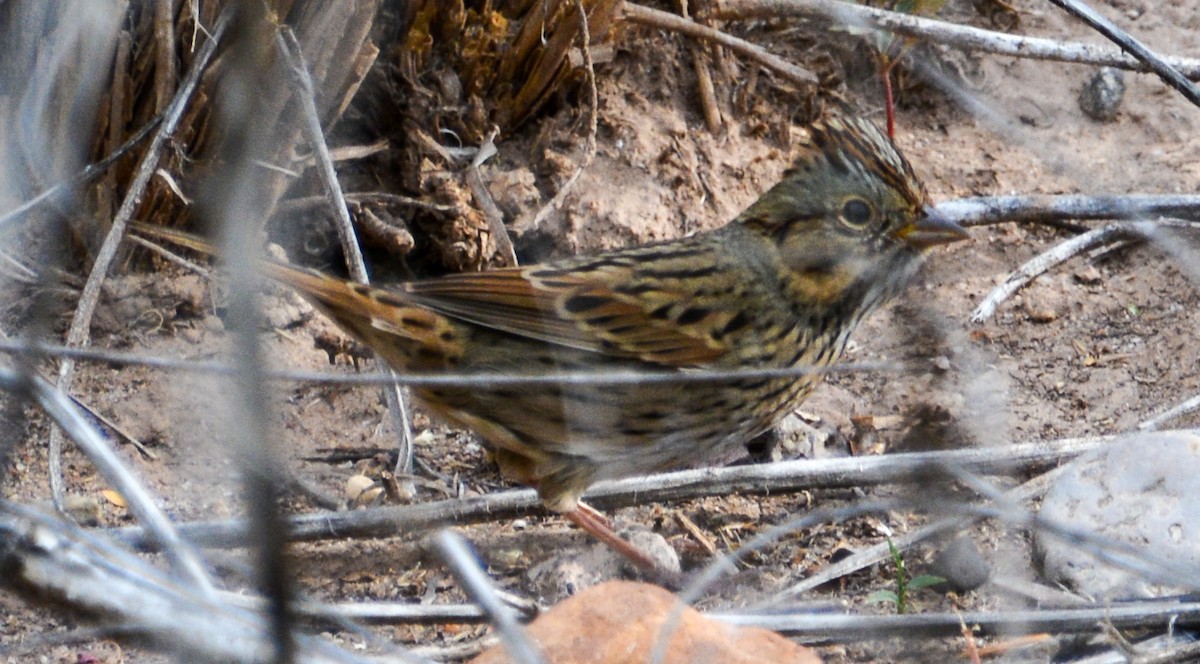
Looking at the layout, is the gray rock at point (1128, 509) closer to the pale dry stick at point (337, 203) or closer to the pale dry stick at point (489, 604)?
the pale dry stick at point (337, 203)

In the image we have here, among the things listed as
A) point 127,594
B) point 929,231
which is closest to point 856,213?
point 929,231

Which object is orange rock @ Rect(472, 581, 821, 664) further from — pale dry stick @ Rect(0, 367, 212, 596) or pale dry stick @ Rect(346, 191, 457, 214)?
pale dry stick @ Rect(346, 191, 457, 214)

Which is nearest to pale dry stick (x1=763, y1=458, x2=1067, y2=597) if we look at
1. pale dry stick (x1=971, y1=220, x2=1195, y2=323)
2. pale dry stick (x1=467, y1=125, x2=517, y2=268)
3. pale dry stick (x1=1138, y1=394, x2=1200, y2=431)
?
pale dry stick (x1=1138, y1=394, x2=1200, y2=431)

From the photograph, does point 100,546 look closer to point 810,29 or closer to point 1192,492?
point 1192,492

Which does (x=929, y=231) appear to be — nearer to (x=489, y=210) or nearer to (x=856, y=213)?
(x=856, y=213)

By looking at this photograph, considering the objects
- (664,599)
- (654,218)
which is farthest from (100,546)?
(654,218)

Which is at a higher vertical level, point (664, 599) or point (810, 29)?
point (810, 29)
